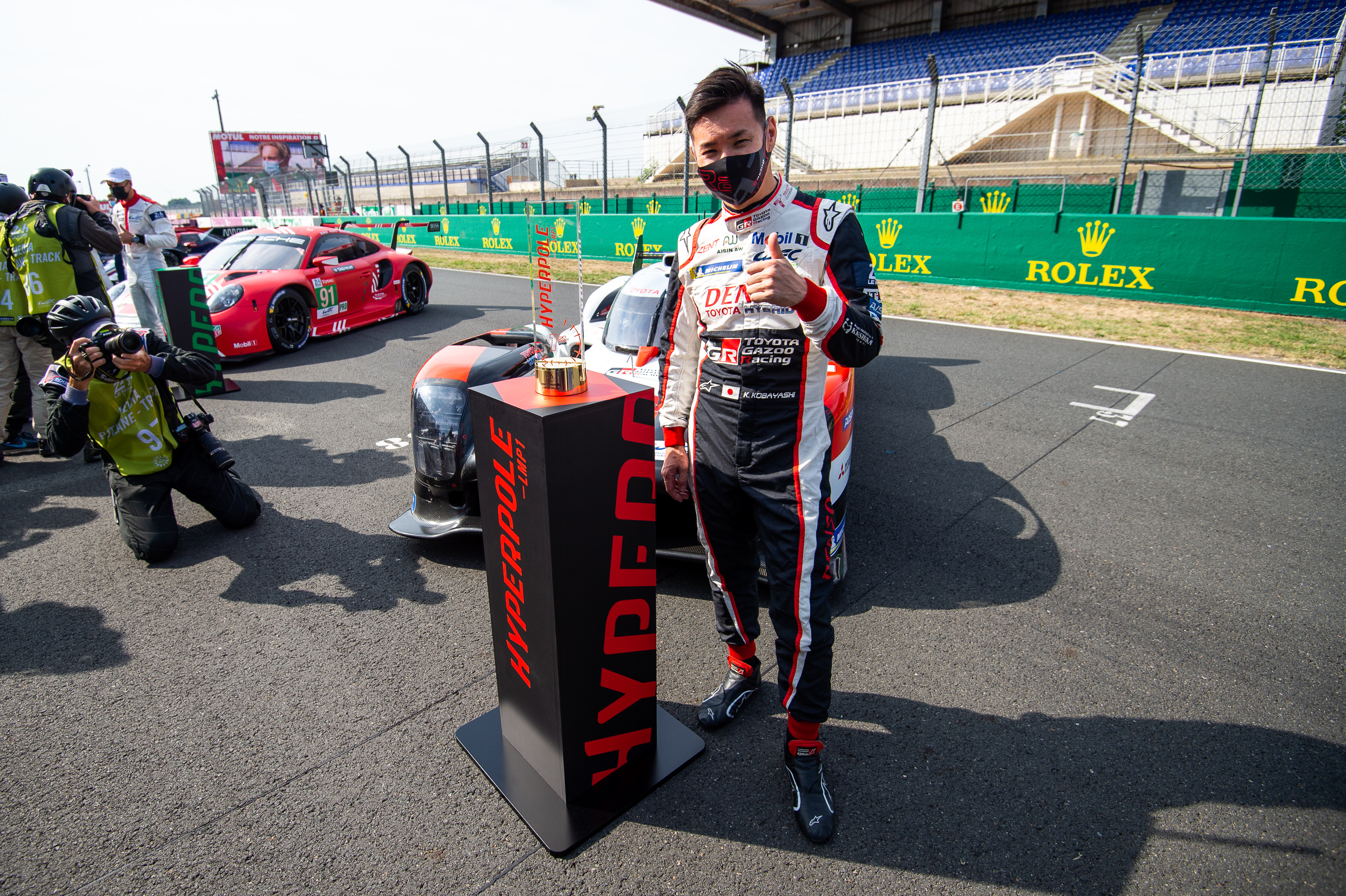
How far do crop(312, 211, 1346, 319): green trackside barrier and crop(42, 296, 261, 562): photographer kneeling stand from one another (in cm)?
597

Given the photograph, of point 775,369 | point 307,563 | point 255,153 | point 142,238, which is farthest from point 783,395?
point 255,153

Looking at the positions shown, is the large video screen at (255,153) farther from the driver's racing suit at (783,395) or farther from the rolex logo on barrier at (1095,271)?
the driver's racing suit at (783,395)

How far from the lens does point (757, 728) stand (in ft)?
7.70

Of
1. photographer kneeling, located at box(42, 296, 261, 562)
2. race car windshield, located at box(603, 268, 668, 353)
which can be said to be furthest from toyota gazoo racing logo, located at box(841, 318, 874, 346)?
photographer kneeling, located at box(42, 296, 261, 562)

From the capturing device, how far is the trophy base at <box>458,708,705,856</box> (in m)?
1.95

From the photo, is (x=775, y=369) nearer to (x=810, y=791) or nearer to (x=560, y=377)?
(x=560, y=377)

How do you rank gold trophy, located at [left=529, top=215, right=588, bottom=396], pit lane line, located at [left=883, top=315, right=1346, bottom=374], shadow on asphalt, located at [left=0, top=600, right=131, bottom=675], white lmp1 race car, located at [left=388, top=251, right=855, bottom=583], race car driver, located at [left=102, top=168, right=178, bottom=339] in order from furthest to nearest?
race car driver, located at [left=102, top=168, right=178, bottom=339], pit lane line, located at [left=883, top=315, right=1346, bottom=374], white lmp1 race car, located at [left=388, top=251, right=855, bottom=583], shadow on asphalt, located at [left=0, top=600, right=131, bottom=675], gold trophy, located at [left=529, top=215, right=588, bottom=396]

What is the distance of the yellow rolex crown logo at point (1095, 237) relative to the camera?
380 inches

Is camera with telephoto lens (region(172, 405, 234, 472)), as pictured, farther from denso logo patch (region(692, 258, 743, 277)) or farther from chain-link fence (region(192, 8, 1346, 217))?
chain-link fence (region(192, 8, 1346, 217))

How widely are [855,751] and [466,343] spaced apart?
2994 millimetres

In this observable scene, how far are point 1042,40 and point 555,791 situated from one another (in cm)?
3216

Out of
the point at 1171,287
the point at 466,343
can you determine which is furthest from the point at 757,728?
the point at 1171,287

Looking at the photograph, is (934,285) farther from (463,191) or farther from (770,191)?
(463,191)

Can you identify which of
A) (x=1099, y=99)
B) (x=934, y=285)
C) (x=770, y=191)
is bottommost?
(x=934, y=285)
